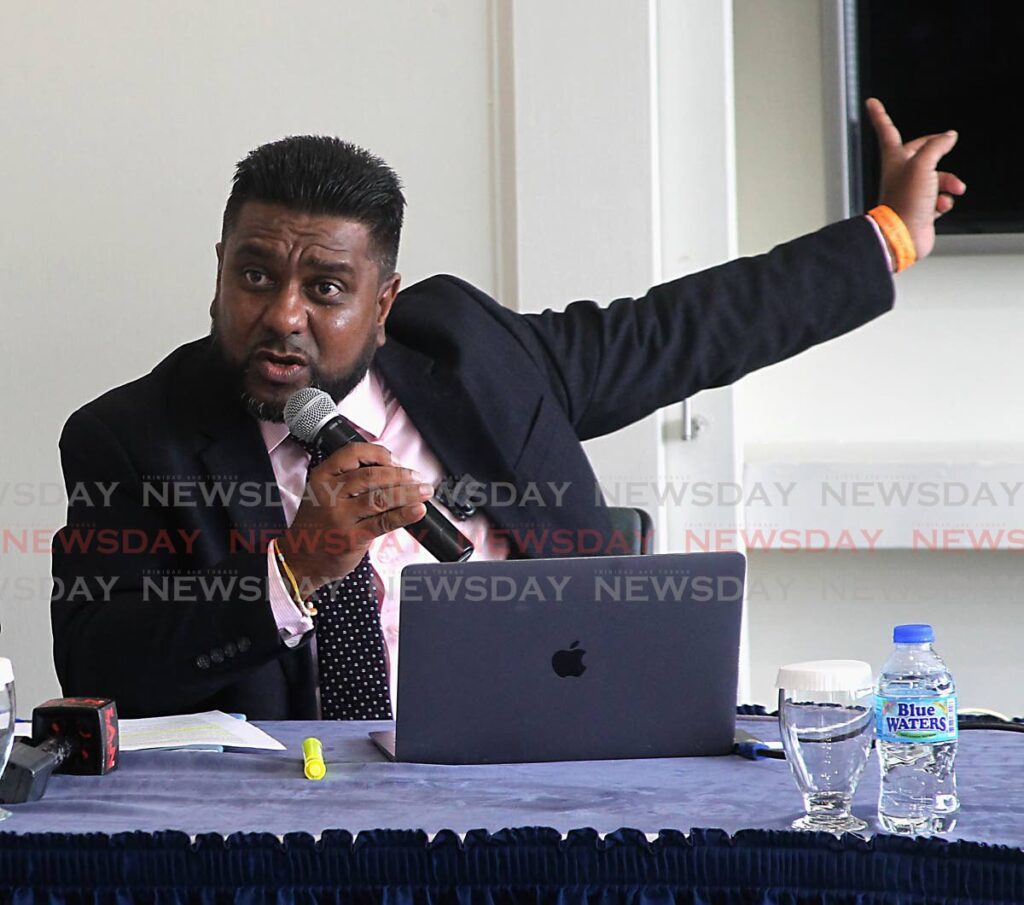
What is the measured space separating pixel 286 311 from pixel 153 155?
1068 millimetres

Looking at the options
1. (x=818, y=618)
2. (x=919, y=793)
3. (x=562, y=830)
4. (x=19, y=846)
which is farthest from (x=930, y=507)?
(x=19, y=846)

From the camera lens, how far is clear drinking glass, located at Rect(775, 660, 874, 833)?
1031mm

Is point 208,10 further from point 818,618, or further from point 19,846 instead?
point 19,846

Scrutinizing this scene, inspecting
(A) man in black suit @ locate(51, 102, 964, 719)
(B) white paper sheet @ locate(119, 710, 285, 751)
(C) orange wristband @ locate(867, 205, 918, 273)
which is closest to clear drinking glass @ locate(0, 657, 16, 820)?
(B) white paper sheet @ locate(119, 710, 285, 751)

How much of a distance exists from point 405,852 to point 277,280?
109 centimetres

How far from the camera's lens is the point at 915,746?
1037 mm

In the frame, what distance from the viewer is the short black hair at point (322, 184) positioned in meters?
1.86

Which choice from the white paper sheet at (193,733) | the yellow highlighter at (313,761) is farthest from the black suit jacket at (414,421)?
the yellow highlighter at (313,761)

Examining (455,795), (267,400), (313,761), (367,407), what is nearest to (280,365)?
(267,400)

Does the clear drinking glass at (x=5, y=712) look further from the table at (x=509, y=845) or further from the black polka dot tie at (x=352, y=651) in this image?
the black polka dot tie at (x=352, y=651)

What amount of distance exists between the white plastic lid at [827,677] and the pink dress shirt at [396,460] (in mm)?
773

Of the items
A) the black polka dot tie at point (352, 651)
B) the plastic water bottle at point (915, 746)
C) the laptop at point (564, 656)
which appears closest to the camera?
the plastic water bottle at point (915, 746)

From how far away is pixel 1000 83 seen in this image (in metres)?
2.69

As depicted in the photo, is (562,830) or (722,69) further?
(722,69)
